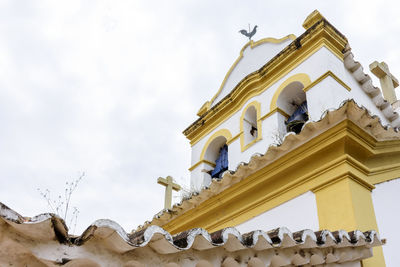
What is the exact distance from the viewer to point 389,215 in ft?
16.5

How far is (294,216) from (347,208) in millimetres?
788

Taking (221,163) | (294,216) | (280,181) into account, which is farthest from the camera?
(221,163)

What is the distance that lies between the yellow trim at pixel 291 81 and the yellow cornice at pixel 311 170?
1.60 m

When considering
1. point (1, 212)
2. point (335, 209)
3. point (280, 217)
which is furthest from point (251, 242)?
point (280, 217)

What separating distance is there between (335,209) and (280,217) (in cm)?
86

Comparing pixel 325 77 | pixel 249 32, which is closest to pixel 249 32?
pixel 249 32

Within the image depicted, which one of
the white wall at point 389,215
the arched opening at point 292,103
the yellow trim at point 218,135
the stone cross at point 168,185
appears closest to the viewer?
the white wall at point 389,215

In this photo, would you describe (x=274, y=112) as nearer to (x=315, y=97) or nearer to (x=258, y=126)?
(x=258, y=126)

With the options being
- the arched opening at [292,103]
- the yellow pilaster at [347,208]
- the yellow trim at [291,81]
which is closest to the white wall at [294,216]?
→ the yellow pilaster at [347,208]

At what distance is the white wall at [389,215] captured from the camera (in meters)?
4.64

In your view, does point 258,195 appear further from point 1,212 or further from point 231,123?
point 1,212

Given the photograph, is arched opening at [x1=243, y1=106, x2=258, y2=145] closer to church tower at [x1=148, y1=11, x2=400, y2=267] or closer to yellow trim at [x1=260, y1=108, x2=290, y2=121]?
church tower at [x1=148, y1=11, x2=400, y2=267]

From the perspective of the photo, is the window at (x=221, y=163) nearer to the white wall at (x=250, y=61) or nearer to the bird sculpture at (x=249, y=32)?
the white wall at (x=250, y=61)

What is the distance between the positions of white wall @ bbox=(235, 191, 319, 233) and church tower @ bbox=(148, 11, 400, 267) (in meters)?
0.01
